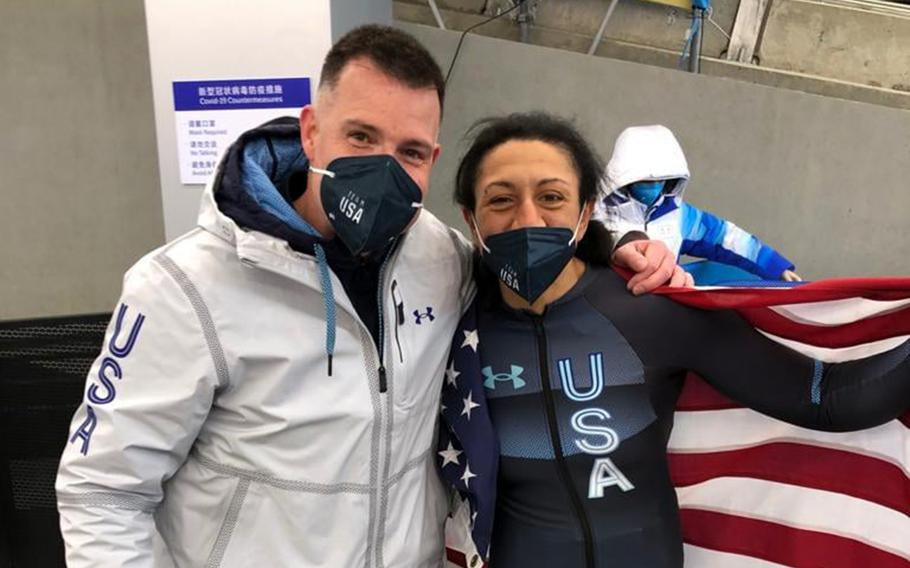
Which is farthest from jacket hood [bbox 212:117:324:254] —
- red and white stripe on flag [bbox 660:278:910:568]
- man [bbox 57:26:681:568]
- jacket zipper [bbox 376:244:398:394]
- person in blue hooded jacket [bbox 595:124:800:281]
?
person in blue hooded jacket [bbox 595:124:800:281]

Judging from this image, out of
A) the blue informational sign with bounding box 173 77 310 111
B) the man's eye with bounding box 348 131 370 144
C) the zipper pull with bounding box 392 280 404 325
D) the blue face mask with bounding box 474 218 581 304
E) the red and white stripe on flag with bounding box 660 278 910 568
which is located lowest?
the red and white stripe on flag with bounding box 660 278 910 568

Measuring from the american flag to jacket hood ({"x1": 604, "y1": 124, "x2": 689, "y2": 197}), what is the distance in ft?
4.24

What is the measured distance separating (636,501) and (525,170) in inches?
27.2

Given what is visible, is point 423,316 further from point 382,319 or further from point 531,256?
point 531,256

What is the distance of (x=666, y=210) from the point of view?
110 inches

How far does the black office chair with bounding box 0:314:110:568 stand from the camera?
181cm

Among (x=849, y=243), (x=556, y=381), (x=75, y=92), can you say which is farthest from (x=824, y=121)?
(x=75, y=92)

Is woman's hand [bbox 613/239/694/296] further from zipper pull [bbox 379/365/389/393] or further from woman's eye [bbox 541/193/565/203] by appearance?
zipper pull [bbox 379/365/389/393]

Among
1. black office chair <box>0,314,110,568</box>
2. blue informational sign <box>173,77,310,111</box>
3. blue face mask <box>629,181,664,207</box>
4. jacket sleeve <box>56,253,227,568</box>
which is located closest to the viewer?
jacket sleeve <box>56,253,227,568</box>

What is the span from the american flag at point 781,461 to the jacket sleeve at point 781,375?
2.3 inches

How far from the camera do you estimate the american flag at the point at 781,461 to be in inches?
53.7

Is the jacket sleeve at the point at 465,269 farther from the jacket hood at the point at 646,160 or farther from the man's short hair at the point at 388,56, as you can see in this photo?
the jacket hood at the point at 646,160

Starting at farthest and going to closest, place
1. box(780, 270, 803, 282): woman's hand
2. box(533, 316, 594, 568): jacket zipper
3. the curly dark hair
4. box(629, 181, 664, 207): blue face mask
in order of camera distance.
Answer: box(629, 181, 664, 207): blue face mask
box(780, 270, 803, 282): woman's hand
the curly dark hair
box(533, 316, 594, 568): jacket zipper

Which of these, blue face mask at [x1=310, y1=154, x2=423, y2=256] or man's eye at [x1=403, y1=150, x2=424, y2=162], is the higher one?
man's eye at [x1=403, y1=150, x2=424, y2=162]
